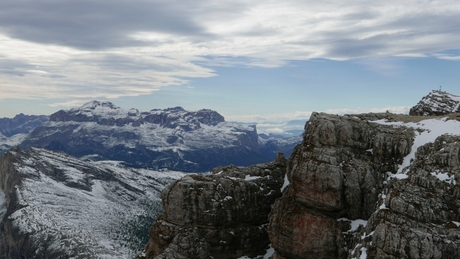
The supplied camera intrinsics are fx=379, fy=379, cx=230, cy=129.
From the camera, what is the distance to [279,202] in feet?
264

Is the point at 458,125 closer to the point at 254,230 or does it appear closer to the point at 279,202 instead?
the point at 279,202

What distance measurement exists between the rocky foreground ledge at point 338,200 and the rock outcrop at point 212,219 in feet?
0.79

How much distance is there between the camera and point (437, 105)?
333 ft

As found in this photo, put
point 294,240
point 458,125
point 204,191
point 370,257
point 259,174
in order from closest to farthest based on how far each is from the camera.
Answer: point 370,257 → point 458,125 → point 294,240 → point 204,191 → point 259,174

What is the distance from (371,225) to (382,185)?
650 inches

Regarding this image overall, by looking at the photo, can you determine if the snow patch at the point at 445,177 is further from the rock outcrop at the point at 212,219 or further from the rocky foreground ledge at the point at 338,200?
the rock outcrop at the point at 212,219

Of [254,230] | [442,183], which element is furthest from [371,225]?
[254,230]

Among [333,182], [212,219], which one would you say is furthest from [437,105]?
[212,219]

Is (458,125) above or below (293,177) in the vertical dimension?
above

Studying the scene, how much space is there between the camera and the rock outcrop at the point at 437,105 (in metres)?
99.2

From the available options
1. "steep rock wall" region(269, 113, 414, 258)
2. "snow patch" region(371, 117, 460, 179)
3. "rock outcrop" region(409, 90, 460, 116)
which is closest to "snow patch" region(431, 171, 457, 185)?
"snow patch" region(371, 117, 460, 179)

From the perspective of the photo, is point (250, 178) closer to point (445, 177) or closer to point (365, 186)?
point (365, 186)

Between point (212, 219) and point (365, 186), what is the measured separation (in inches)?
1450

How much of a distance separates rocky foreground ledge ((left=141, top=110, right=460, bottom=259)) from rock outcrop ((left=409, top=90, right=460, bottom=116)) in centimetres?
2013
